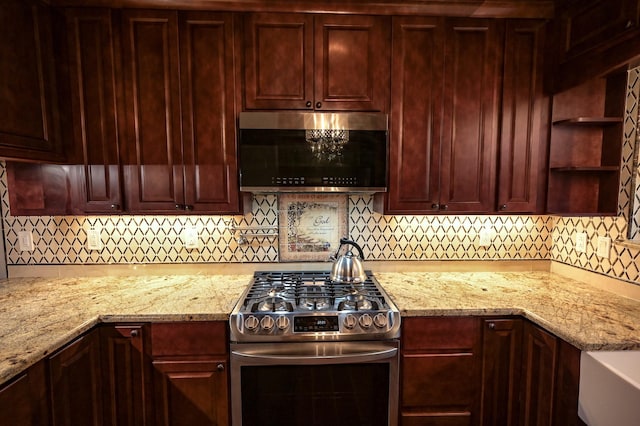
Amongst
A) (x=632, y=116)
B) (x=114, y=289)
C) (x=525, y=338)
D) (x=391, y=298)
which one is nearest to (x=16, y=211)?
(x=114, y=289)

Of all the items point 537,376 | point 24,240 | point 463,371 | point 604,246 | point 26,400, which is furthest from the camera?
point 24,240

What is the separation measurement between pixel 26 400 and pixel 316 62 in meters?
1.95

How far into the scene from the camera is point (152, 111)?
69.9 inches

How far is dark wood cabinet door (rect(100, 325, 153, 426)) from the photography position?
1.51m

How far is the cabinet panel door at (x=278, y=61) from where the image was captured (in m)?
1.76

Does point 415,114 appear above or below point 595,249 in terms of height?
above

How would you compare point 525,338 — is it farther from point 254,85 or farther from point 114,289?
point 114,289

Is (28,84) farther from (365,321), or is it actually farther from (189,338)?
(365,321)

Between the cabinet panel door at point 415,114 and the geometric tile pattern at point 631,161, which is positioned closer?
the geometric tile pattern at point 631,161

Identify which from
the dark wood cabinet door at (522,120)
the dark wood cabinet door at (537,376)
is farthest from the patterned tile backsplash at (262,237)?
the dark wood cabinet door at (537,376)

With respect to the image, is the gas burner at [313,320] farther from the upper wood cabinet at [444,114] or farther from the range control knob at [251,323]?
the upper wood cabinet at [444,114]

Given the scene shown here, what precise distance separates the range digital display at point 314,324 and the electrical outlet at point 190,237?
1.00 metres

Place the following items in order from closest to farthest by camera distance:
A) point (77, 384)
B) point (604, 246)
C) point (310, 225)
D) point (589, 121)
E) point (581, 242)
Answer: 1. point (77, 384)
2. point (589, 121)
3. point (604, 246)
4. point (581, 242)
5. point (310, 225)

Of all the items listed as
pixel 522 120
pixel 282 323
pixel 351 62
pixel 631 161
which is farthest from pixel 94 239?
pixel 631 161
